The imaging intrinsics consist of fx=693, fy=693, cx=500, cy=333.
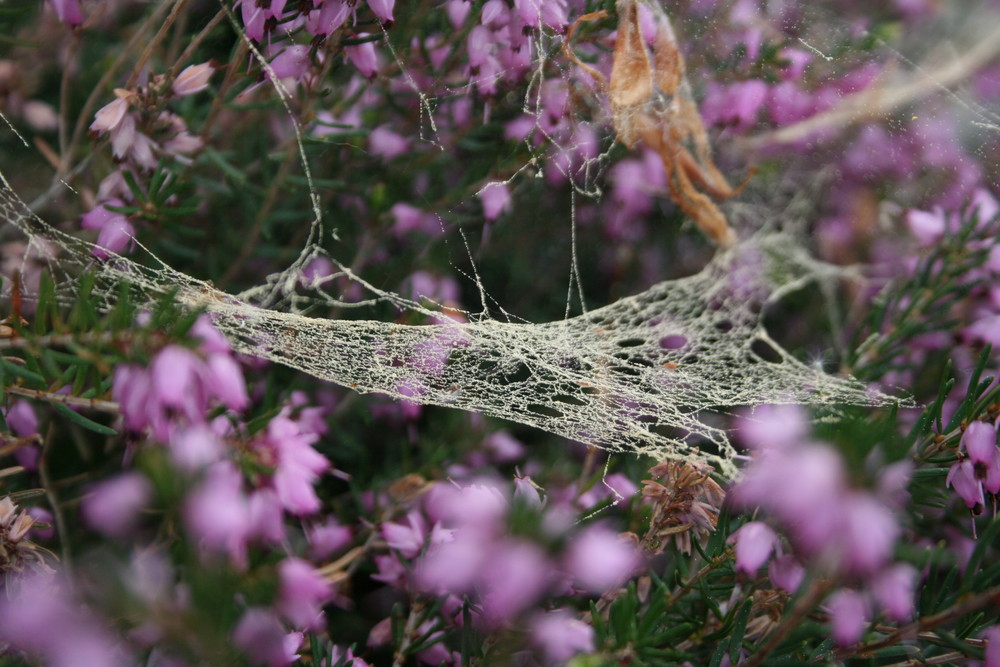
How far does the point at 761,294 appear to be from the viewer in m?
2.60

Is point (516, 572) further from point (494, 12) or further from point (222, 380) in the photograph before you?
point (494, 12)

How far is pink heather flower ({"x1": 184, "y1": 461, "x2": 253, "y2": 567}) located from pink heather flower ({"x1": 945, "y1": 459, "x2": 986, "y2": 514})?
1235mm

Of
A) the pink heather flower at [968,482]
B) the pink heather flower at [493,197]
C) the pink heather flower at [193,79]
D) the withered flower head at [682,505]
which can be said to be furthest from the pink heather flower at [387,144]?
the pink heather flower at [968,482]

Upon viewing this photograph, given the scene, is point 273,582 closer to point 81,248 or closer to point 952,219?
point 81,248

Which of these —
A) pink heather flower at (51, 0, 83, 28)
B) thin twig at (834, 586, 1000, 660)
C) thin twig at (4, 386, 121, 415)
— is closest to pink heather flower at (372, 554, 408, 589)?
thin twig at (4, 386, 121, 415)

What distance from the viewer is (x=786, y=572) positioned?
3.89ft

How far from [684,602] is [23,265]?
168cm

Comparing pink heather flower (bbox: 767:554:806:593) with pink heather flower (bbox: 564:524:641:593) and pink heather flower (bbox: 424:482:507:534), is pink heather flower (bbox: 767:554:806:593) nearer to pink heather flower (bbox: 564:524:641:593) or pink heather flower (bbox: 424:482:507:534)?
pink heather flower (bbox: 564:524:641:593)

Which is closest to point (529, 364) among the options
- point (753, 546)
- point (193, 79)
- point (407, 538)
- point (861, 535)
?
point (407, 538)

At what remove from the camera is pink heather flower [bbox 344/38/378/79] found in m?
1.54

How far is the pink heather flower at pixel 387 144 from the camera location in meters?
1.98

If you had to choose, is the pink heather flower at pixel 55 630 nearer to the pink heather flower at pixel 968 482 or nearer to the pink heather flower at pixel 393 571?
the pink heather flower at pixel 393 571

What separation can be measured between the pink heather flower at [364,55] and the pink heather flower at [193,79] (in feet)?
1.03

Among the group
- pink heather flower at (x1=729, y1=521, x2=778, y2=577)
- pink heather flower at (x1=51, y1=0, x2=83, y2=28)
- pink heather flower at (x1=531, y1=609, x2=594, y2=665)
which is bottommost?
pink heather flower at (x1=531, y1=609, x2=594, y2=665)
